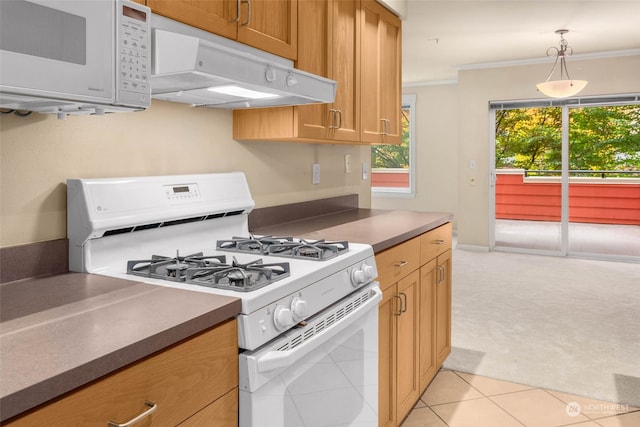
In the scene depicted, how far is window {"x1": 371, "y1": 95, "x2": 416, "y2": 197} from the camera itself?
813 centimetres

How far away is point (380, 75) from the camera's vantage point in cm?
296

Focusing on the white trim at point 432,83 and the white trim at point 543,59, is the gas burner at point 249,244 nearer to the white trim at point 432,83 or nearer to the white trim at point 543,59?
the white trim at point 543,59

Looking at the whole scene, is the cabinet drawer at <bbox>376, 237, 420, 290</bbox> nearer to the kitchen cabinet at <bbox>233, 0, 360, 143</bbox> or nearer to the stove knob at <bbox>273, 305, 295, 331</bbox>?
the kitchen cabinet at <bbox>233, 0, 360, 143</bbox>

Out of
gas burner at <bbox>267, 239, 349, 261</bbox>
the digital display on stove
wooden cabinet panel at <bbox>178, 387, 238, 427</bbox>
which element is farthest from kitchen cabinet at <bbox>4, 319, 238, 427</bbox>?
the digital display on stove

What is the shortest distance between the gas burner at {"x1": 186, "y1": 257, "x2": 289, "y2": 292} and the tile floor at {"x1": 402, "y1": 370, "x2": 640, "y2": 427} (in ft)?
4.37

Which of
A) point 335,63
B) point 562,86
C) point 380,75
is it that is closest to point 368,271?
point 335,63

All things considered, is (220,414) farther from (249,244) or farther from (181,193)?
(181,193)

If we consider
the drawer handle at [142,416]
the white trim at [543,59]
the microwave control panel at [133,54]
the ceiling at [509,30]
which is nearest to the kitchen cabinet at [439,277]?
the microwave control panel at [133,54]

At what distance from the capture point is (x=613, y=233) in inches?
247

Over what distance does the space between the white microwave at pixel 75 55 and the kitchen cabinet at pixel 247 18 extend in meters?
0.30

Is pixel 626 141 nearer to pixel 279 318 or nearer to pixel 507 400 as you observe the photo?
pixel 507 400

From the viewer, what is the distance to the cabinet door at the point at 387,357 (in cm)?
201

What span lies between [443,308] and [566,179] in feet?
14.2

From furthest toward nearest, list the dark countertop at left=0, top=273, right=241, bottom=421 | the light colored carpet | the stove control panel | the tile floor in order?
the light colored carpet → the tile floor → the stove control panel → the dark countertop at left=0, top=273, right=241, bottom=421
